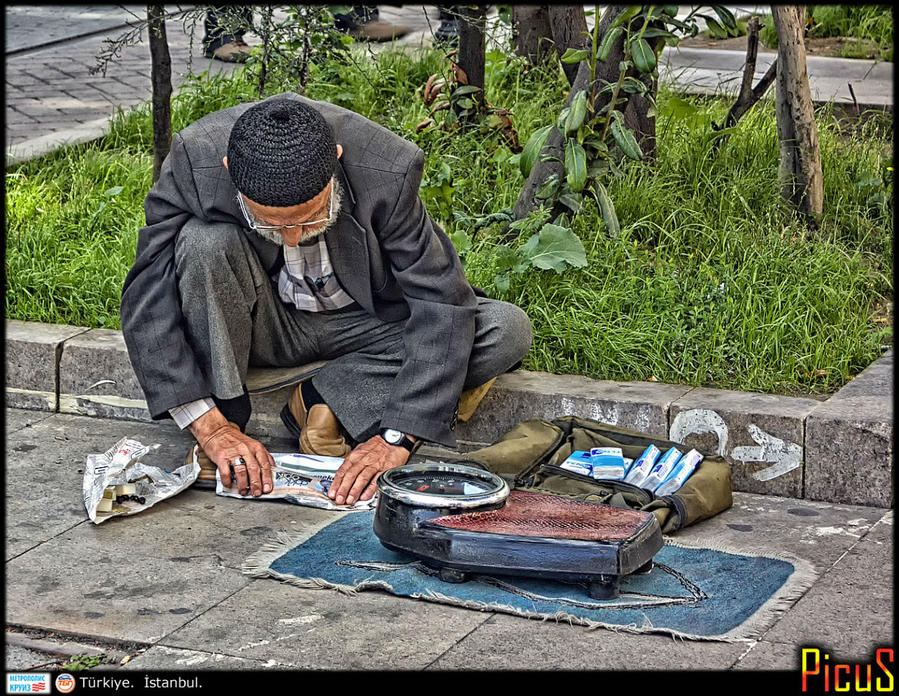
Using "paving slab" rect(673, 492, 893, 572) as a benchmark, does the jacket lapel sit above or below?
above

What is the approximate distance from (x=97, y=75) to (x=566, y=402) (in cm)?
535

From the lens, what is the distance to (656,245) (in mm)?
4535

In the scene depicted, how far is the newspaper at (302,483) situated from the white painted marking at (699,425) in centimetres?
86

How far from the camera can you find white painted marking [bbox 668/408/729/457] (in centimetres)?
344

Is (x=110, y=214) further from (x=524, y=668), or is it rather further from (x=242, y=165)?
(x=524, y=668)

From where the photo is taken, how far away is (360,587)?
2824mm

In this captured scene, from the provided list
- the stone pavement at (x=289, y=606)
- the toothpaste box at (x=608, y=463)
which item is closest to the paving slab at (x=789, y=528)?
the stone pavement at (x=289, y=606)

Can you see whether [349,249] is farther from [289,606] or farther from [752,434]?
[752,434]

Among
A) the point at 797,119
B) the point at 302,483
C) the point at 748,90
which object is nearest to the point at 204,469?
the point at 302,483

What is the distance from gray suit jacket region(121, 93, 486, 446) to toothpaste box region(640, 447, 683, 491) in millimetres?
535

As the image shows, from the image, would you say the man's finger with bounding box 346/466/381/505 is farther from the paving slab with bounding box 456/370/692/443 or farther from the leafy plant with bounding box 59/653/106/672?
the leafy plant with bounding box 59/653/106/672

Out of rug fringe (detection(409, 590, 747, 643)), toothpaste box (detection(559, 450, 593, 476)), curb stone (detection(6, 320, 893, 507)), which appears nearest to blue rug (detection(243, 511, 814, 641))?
rug fringe (detection(409, 590, 747, 643))
